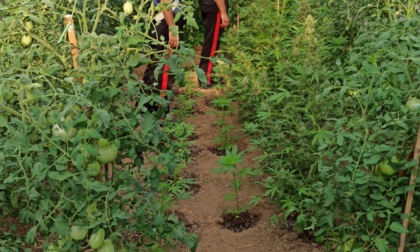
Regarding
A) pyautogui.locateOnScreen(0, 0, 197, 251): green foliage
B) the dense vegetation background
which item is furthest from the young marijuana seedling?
pyautogui.locateOnScreen(0, 0, 197, 251): green foliage

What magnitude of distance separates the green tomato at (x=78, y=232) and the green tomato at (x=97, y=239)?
1.5 inches

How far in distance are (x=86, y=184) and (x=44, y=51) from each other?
811mm

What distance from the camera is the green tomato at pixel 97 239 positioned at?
2.21 metres

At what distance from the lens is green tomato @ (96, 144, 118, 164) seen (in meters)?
2.21

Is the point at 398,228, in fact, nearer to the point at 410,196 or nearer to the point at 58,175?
the point at 410,196

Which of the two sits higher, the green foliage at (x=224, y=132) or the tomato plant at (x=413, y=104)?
the tomato plant at (x=413, y=104)

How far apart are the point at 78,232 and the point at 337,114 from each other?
6.49ft

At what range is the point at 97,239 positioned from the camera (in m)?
2.22

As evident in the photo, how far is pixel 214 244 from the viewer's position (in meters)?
3.56

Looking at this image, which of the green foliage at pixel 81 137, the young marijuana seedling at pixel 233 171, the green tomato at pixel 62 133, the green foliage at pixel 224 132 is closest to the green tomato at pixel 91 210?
the green foliage at pixel 81 137

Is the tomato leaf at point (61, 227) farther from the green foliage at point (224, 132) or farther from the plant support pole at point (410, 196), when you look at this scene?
the green foliage at point (224, 132)

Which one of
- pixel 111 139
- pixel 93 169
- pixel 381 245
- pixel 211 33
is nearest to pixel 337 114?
pixel 381 245

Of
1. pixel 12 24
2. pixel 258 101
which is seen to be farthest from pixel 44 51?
pixel 258 101

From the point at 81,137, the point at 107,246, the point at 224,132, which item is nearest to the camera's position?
the point at 81,137
